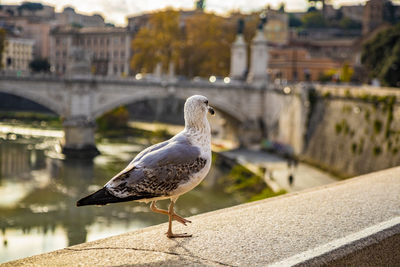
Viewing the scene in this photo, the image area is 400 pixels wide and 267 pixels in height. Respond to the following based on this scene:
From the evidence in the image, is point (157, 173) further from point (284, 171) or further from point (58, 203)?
point (284, 171)

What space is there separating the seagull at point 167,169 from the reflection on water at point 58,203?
6189mm

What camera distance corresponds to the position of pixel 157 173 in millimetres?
2941

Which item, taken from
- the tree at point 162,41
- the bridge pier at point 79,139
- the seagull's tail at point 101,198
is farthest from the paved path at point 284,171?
the seagull's tail at point 101,198

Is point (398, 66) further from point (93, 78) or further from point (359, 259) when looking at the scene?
point (359, 259)

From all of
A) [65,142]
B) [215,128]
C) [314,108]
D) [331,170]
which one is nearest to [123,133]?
[215,128]

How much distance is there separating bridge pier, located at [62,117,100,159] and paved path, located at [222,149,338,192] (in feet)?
14.6

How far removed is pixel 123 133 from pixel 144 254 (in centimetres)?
2445

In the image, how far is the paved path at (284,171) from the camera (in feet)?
44.0

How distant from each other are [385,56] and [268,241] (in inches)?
730

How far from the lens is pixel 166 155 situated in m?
2.98

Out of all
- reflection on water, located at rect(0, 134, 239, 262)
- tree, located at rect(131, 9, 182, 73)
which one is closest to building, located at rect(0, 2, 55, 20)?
tree, located at rect(131, 9, 182, 73)

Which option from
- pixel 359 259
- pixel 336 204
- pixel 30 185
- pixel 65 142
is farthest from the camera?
pixel 65 142

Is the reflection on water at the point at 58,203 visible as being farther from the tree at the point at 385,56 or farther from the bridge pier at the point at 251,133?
the tree at the point at 385,56

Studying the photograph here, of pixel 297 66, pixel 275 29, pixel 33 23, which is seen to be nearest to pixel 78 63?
pixel 297 66
